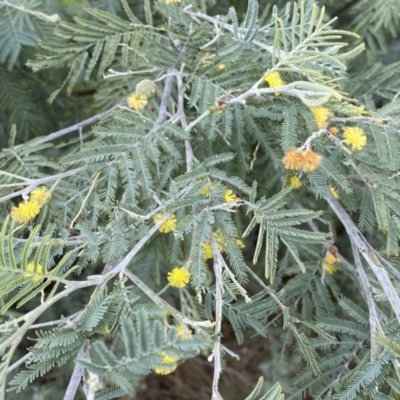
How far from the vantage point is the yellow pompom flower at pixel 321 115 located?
2.44 feet

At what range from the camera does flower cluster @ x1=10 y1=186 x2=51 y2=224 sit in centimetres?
78

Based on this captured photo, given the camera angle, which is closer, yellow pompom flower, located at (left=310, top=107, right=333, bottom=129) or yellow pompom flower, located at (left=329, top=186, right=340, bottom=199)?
yellow pompom flower, located at (left=310, top=107, right=333, bottom=129)

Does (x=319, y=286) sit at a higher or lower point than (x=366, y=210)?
lower

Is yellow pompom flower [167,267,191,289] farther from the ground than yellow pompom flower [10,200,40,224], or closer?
farther from the ground

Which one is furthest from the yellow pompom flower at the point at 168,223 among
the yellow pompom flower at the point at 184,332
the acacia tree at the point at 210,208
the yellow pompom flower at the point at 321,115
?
the yellow pompom flower at the point at 321,115

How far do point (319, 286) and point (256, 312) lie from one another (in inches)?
11.0

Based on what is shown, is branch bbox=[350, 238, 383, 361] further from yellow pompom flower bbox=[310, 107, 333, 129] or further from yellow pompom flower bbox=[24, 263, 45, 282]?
yellow pompom flower bbox=[24, 263, 45, 282]

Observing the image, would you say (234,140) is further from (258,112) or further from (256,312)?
(256,312)

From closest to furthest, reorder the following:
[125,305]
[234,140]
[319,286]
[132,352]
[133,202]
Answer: [132,352] < [125,305] < [133,202] < [234,140] < [319,286]

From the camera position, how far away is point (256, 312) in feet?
2.64

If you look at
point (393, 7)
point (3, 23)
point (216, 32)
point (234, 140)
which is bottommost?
point (3, 23)

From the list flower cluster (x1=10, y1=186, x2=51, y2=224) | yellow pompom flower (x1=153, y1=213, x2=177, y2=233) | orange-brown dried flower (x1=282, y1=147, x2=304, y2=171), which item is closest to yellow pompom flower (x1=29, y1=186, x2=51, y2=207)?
flower cluster (x1=10, y1=186, x2=51, y2=224)

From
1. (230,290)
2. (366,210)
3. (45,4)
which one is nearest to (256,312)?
(230,290)

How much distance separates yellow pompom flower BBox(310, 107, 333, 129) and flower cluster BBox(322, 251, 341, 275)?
0.33 m
